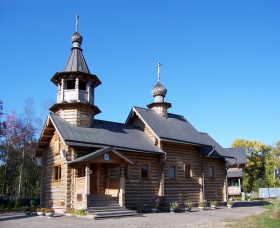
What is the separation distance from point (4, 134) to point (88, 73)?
51.0 ft

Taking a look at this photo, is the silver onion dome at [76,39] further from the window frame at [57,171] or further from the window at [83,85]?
the window frame at [57,171]

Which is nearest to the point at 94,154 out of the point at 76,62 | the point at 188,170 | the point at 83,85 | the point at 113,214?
the point at 113,214

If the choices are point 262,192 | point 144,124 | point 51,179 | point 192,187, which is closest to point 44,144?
point 51,179

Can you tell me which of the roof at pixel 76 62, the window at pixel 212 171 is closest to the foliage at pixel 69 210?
the roof at pixel 76 62

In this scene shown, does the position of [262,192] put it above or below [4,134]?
below

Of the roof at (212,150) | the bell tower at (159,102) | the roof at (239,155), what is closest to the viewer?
the roof at (212,150)

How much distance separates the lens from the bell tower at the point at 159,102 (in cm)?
2675

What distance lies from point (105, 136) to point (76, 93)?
3188mm

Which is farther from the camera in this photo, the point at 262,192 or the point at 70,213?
the point at 262,192

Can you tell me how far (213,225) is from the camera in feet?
44.8

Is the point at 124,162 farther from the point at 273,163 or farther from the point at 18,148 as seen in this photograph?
the point at 273,163

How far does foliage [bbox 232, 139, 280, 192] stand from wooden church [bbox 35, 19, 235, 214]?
32422 millimetres

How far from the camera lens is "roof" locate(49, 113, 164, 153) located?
18531 millimetres

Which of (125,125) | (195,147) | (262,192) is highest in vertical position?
(125,125)
